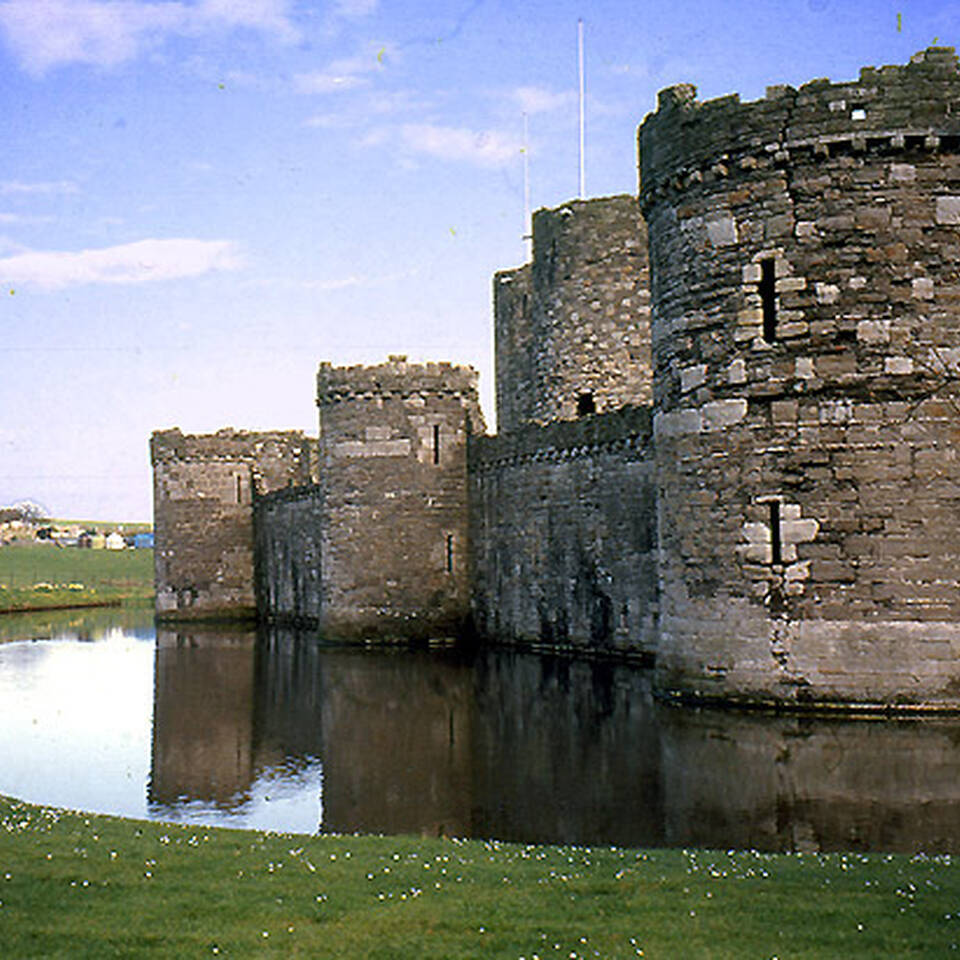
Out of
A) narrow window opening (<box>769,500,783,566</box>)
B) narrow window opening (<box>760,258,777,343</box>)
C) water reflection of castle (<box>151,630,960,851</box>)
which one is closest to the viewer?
water reflection of castle (<box>151,630,960,851</box>)

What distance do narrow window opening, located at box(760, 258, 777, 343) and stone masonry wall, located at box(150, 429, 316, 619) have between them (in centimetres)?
2765

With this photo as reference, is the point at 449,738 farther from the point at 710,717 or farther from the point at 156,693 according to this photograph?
the point at 156,693

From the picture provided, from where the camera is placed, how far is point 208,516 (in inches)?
1668

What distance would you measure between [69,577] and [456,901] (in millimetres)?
62031

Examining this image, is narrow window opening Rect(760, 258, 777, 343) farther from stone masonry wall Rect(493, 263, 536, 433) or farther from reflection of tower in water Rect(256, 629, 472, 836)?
stone masonry wall Rect(493, 263, 536, 433)

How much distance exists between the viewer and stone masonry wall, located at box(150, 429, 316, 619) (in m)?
42.4

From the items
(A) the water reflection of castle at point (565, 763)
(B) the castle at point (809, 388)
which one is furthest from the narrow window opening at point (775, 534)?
(A) the water reflection of castle at point (565, 763)

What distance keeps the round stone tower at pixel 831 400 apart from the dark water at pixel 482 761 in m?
1.03

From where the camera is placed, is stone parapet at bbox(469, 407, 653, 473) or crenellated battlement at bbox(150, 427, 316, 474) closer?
stone parapet at bbox(469, 407, 653, 473)

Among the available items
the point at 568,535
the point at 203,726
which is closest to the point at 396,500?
the point at 568,535

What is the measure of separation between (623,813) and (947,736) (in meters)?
4.76

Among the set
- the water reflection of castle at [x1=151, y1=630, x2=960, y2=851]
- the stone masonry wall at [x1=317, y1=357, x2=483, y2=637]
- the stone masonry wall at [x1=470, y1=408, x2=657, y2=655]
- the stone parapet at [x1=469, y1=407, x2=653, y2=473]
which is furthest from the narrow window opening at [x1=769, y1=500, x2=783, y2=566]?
the stone masonry wall at [x1=317, y1=357, x2=483, y2=637]

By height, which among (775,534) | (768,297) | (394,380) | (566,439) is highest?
(394,380)

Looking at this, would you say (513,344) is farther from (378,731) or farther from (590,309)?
(378,731)
